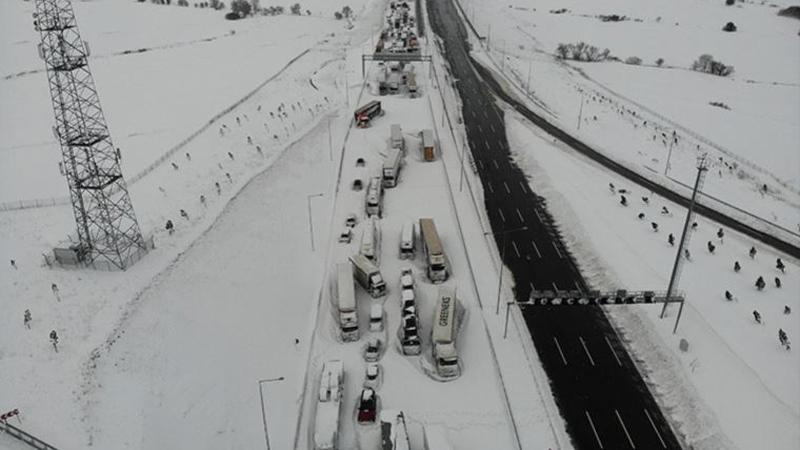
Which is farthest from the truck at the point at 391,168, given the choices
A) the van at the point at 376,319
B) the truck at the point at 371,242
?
the van at the point at 376,319

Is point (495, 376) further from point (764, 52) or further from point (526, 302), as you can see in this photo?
point (764, 52)

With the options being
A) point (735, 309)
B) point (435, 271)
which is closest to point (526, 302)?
point (435, 271)

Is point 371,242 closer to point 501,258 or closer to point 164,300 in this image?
point 501,258

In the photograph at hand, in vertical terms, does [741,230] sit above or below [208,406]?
above

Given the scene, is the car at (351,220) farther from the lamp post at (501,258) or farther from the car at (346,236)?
the lamp post at (501,258)

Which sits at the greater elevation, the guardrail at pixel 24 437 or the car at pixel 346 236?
the car at pixel 346 236

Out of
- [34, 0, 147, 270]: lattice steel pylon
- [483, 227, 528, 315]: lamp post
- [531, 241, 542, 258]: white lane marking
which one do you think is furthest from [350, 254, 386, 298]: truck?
[34, 0, 147, 270]: lattice steel pylon
